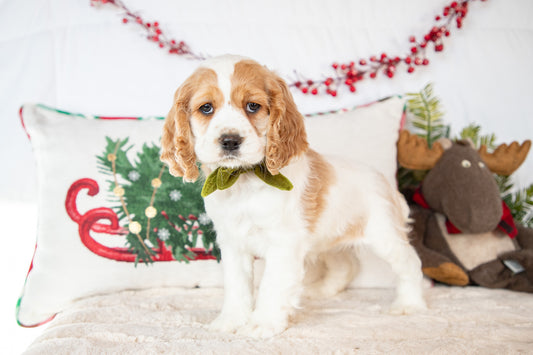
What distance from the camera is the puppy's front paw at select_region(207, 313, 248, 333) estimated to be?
1.74 metres

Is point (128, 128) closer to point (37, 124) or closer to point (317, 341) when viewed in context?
point (37, 124)

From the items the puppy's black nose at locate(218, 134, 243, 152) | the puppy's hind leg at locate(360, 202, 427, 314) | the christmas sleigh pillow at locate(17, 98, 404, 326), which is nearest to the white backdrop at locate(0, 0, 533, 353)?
the christmas sleigh pillow at locate(17, 98, 404, 326)

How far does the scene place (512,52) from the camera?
3.22 m

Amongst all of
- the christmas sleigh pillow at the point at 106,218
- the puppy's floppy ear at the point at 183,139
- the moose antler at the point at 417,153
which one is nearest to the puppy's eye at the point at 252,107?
the puppy's floppy ear at the point at 183,139

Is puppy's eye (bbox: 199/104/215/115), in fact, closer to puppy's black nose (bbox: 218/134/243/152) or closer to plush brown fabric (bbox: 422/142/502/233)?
puppy's black nose (bbox: 218/134/243/152)

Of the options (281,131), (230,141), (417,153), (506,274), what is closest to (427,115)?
(417,153)

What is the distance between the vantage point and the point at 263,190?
171cm

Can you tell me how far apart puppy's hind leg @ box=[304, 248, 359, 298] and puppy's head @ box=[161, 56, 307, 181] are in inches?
33.7

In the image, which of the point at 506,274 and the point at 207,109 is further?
the point at 506,274

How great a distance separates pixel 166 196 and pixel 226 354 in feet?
3.38

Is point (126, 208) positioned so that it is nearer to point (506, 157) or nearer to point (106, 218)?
point (106, 218)

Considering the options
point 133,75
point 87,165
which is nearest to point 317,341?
point 87,165

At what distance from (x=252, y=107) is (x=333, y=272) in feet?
3.68

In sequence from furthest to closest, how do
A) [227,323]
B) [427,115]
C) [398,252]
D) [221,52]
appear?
[221,52]
[427,115]
[398,252]
[227,323]
